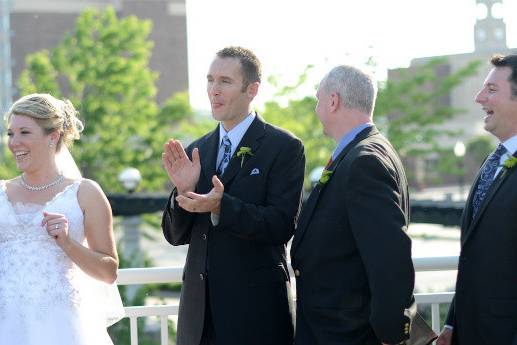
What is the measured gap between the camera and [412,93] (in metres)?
27.3

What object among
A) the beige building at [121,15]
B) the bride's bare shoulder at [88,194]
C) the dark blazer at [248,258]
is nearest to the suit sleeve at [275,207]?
the dark blazer at [248,258]

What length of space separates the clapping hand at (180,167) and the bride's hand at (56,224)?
1.59ft

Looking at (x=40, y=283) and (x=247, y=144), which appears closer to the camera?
(x=40, y=283)

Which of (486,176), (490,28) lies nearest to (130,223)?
(486,176)

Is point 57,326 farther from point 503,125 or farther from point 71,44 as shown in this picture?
point 71,44

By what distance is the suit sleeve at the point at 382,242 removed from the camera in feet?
10.1

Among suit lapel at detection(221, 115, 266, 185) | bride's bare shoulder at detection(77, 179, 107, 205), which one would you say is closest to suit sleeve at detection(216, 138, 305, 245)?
suit lapel at detection(221, 115, 266, 185)

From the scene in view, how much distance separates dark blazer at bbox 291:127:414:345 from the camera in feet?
10.1

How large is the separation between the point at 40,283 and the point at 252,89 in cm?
128

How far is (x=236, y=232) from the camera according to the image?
3551 mm

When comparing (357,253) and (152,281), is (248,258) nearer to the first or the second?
(357,253)

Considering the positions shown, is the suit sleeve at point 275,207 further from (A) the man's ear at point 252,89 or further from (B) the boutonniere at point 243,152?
(A) the man's ear at point 252,89

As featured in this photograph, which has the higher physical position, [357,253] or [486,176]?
[486,176]

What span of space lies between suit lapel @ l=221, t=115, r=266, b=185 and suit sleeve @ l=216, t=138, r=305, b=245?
113 millimetres
